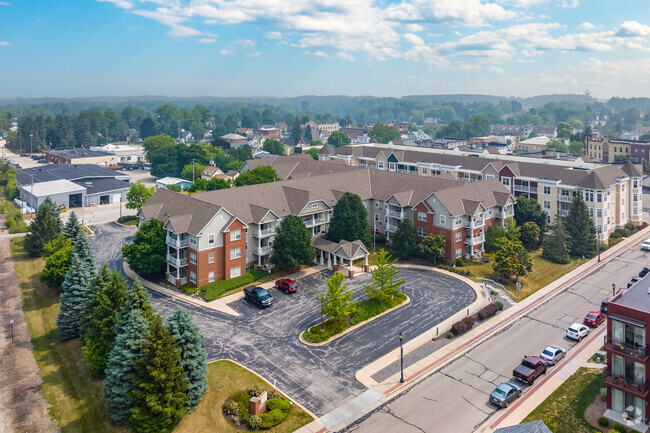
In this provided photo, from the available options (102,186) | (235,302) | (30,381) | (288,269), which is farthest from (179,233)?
(102,186)

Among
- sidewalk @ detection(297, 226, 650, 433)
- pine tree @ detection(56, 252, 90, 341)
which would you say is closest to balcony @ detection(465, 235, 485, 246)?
sidewalk @ detection(297, 226, 650, 433)

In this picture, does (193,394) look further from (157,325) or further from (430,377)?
(430,377)

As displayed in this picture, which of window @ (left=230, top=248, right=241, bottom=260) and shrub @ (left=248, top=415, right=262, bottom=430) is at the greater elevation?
window @ (left=230, top=248, right=241, bottom=260)

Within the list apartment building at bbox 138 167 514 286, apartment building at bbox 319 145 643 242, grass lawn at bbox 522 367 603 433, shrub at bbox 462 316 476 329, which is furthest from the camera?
apartment building at bbox 319 145 643 242

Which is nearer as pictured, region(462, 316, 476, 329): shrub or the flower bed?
the flower bed

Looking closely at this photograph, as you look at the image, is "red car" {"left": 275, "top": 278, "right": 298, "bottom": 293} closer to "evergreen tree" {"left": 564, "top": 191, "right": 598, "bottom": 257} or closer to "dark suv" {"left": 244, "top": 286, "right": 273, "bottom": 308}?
"dark suv" {"left": 244, "top": 286, "right": 273, "bottom": 308}

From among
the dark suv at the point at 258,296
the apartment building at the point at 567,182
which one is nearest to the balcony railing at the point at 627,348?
the dark suv at the point at 258,296

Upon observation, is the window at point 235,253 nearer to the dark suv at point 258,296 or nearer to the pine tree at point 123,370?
the dark suv at point 258,296
